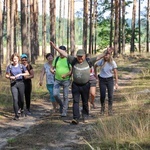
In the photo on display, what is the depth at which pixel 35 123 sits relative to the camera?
927 cm

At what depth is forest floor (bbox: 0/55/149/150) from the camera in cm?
682

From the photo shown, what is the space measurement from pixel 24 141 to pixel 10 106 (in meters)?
4.64

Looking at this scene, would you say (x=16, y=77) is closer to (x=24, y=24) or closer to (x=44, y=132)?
(x=44, y=132)

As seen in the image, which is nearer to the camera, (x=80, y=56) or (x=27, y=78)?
(x=80, y=56)

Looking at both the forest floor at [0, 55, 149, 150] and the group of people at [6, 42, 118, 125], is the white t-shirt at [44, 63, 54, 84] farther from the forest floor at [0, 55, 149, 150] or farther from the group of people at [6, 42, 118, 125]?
the forest floor at [0, 55, 149, 150]

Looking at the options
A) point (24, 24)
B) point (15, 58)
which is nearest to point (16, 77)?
point (15, 58)

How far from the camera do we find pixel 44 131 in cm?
806

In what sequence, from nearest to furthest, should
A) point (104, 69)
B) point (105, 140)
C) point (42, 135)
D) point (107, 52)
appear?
point (105, 140)
point (42, 135)
point (107, 52)
point (104, 69)

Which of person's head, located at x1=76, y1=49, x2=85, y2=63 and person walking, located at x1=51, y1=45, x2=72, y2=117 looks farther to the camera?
person walking, located at x1=51, y1=45, x2=72, y2=117

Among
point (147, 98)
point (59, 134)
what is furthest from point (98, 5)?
point (59, 134)

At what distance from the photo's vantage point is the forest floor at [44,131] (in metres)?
6.82

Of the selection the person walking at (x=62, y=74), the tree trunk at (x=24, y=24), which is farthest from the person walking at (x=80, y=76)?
the tree trunk at (x=24, y=24)

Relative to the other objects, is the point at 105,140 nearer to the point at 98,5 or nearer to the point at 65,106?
the point at 65,106

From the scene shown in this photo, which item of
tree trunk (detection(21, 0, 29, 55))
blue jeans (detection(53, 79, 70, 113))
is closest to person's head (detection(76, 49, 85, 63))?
blue jeans (detection(53, 79, 70, 113))
